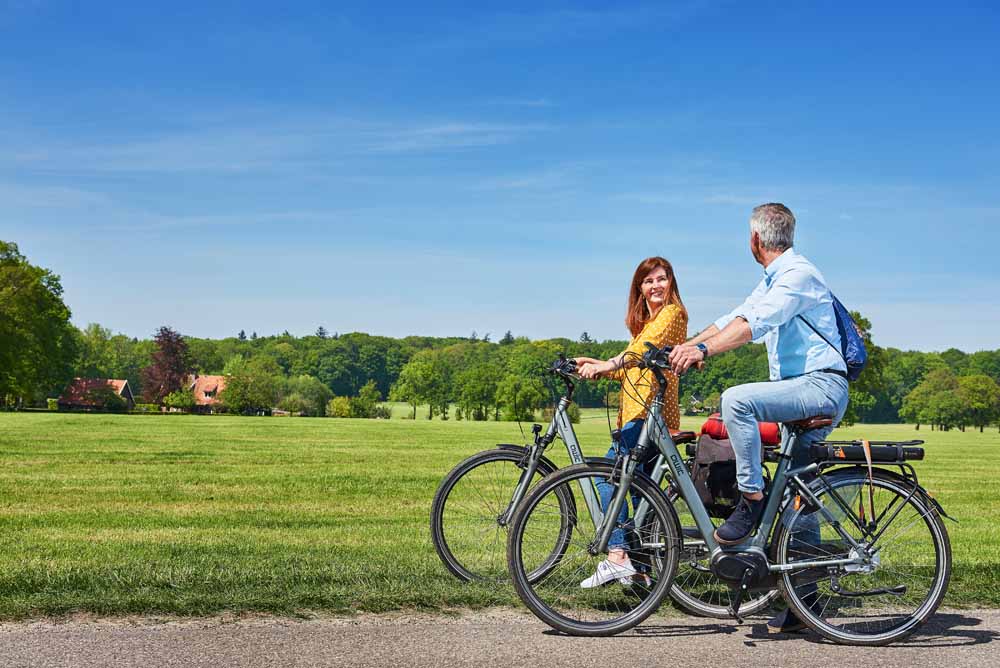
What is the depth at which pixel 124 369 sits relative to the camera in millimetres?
146750

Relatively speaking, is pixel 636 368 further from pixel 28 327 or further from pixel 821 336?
pixel 28 327

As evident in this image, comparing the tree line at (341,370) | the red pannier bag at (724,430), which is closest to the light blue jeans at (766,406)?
the red pannier bag at (724,430)

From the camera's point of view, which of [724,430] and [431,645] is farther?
[724,430]

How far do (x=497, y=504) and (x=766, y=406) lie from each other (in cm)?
183

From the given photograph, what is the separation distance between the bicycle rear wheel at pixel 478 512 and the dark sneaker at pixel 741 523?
1196 millimetres

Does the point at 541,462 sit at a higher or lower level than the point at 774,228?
lower

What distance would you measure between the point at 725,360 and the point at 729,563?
15.6 ft

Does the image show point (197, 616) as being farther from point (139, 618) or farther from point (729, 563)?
point (729, 563)

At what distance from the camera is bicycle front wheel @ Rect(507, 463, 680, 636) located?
514 cm

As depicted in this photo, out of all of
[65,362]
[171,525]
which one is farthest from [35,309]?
[171,525]

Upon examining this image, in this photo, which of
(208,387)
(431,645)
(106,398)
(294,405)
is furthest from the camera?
(208,387)

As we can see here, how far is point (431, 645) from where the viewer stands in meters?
4.74

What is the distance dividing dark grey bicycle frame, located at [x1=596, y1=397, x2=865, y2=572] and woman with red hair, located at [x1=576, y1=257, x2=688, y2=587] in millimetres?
98

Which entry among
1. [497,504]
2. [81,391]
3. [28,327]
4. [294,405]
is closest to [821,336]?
[497,504]
